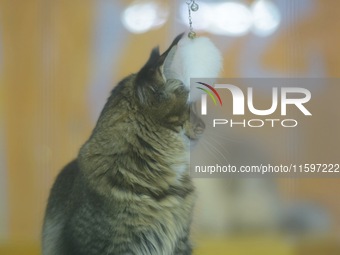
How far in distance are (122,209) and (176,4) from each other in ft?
2.53

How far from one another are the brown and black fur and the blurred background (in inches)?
5.8

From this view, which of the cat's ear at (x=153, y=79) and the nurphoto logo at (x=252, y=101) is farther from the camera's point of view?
the nurphoto logo at (x=252, y=101)

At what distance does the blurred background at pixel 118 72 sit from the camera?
162 cm

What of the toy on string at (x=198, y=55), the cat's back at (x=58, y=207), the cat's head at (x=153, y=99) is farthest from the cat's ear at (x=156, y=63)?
the cat's back at (x=58, y=207)

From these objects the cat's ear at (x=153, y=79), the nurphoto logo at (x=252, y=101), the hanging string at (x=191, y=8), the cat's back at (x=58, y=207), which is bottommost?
the cat's back at (x=58, y=207)

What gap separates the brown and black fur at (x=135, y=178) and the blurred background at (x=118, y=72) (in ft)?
0.48

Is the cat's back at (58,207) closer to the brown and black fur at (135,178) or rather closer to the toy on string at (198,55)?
the brown and black fur at (135,178)

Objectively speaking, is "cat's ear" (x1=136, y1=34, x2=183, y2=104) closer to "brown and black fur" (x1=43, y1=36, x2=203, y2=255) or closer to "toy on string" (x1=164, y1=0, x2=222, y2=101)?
"brown and black fur" (x1=43, y1=36, x2=203, y2=255)

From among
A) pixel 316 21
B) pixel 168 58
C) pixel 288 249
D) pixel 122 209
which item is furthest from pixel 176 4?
pixel 288 249

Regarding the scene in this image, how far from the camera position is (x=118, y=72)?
1.67m

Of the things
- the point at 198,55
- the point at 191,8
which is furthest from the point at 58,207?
the point at 191,8

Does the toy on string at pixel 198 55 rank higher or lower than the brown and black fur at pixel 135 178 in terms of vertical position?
higher

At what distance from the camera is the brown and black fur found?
4.63ft

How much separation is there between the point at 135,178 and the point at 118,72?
1.42 feet
